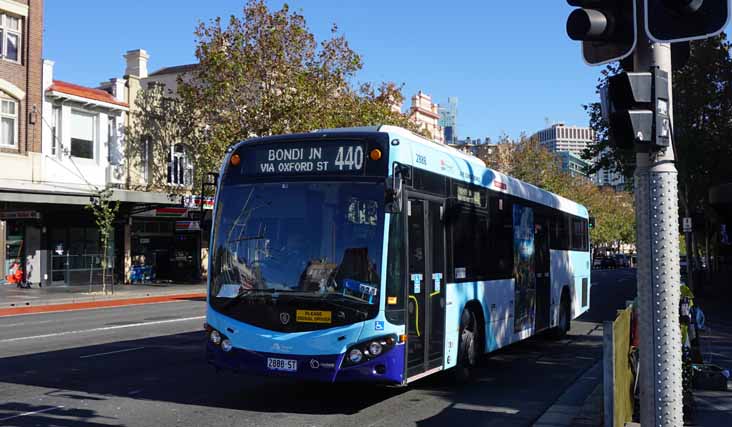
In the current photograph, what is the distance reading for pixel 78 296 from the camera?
1077 inches

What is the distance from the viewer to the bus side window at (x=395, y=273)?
7.94 m

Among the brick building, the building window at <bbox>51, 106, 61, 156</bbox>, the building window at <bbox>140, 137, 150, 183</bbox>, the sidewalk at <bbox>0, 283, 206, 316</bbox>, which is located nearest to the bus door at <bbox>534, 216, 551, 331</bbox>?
the sidewalk at <bbox>0, 283, 206, 316</bbox>

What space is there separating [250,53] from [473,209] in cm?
2460

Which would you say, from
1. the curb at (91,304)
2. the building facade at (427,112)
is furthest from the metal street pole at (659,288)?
the building facade at (427,112)

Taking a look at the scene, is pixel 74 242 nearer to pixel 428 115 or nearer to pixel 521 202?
pixel 521 202

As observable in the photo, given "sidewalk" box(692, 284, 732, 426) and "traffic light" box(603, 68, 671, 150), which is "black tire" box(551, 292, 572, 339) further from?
"traffic light" box(603, 68, 671, 150)

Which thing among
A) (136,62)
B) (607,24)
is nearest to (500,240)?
(607,24)

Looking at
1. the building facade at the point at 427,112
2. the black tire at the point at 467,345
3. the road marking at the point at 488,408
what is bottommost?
the road marking at the point at 488,408

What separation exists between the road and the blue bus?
0.54m

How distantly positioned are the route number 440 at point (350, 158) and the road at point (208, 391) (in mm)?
2766

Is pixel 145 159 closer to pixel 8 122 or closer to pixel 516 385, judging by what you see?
pixel 8 122

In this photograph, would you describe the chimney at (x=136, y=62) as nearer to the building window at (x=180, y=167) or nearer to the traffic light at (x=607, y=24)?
the building window at (x=180, y=167)

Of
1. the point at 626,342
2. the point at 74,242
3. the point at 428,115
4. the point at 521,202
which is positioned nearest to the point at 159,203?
the point at 74,242

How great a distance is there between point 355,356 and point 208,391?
2549 mm
